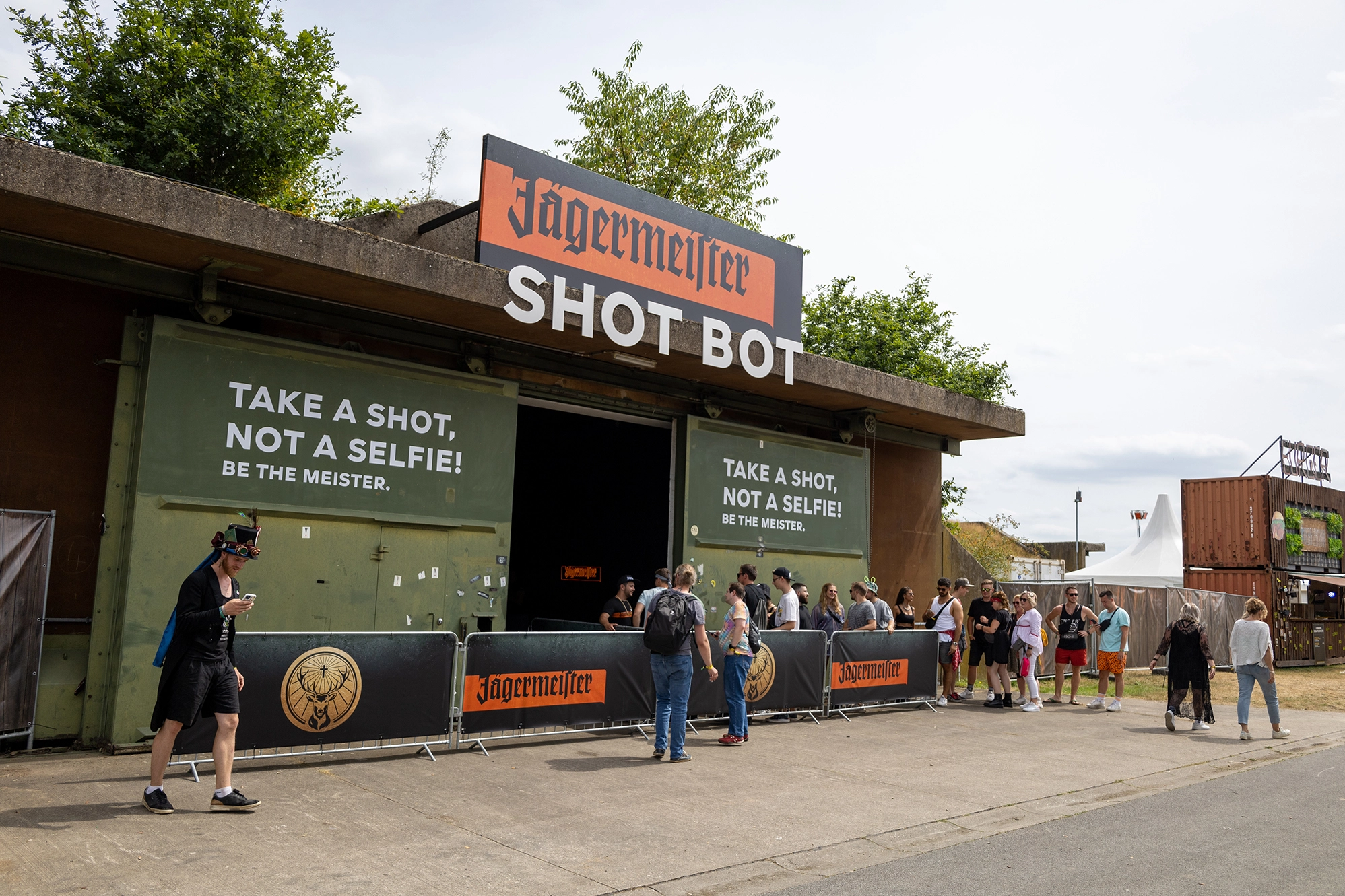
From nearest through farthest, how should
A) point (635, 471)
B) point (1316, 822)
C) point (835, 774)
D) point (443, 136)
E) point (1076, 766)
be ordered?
point (1316, 822), point (835, 774), point (1076, 766), point (635, 471), point (443, 136)

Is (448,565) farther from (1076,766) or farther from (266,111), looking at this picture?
(266,111)

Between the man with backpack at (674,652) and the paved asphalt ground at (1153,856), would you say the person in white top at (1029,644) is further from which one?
the man with backpack at (674,652)

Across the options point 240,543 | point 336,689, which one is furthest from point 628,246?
point 240,543

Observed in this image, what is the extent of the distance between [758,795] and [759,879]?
2.16 meters

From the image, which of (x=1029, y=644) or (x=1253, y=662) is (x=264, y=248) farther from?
(x=1253, y=662)

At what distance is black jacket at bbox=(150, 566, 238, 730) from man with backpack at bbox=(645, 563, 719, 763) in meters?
3.84

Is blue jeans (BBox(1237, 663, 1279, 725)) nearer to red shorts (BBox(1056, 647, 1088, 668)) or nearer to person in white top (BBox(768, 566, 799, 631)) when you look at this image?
red shorts (BBox(1056, 647, 1088, 668))

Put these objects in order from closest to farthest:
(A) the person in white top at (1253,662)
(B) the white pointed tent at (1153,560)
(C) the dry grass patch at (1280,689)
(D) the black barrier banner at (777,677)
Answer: (D) the black barrier banner at (777,677) < (A) the person in white top at (1253,662) < (C) the dry grass patch at (1280,689) < (B) the white pointed tent at (1153,560)

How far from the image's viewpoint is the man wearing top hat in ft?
20.9

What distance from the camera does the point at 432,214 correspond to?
42.4 ft

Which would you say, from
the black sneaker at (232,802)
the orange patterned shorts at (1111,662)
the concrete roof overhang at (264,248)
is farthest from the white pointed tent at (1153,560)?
the black sneaker at (232,802)

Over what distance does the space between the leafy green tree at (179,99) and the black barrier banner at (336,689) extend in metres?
16.5

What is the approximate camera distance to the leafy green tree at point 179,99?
2086 cm

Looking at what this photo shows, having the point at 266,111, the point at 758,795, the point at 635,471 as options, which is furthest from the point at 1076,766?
the point at 266,111
